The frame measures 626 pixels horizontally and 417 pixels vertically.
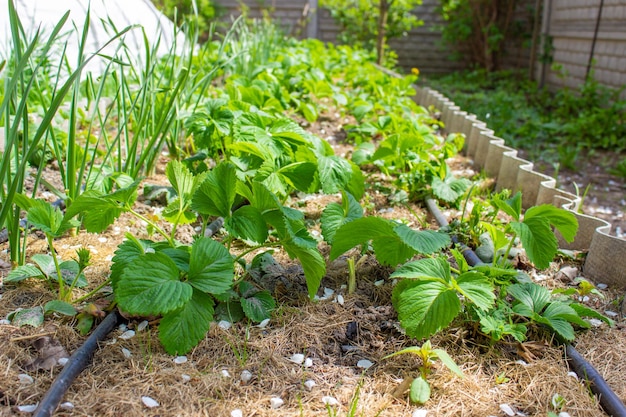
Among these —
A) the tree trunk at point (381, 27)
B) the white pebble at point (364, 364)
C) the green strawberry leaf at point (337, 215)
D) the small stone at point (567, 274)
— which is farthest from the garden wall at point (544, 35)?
the white pebble at point (364, 364)

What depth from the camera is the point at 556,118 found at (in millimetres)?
5535

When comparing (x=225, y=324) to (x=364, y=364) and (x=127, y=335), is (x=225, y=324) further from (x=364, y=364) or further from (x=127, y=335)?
(x=364, y=364)

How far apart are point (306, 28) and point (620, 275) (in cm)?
845

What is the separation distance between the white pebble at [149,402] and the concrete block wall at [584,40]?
217 inches

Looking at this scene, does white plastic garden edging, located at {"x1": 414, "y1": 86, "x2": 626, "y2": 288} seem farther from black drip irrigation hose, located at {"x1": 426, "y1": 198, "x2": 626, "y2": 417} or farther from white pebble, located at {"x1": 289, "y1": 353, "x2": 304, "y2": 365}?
white pebble, located at {"x1": 289, "y1": 353, "x2": 304, "y2": 365}

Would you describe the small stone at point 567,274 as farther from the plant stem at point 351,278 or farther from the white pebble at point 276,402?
the white pebble at point 276,402

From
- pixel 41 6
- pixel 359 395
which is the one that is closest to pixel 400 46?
pixel 41 6

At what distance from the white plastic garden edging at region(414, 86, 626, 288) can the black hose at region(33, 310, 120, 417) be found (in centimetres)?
149

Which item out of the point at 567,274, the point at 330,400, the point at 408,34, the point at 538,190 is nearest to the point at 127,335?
the point at 330,400

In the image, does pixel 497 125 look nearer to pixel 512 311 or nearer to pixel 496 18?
pixel 512 311

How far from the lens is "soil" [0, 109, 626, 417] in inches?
47.8

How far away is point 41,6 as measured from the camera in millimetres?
4000

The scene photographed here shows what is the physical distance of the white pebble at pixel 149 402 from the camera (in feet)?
3.92

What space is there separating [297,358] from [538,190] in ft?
→ 5.26
